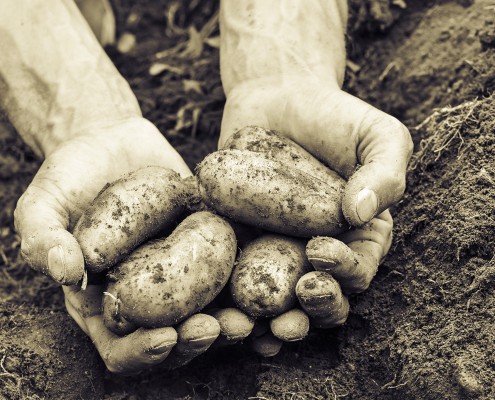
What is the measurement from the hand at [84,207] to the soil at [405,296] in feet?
0.67

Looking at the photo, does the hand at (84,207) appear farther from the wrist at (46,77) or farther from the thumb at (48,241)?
the wrist at (46,77)

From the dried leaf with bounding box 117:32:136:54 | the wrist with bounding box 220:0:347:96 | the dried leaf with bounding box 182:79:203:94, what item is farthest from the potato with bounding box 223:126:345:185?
the dried leaf with bounding box 117:32:136:54

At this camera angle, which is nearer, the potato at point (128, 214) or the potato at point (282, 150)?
the potato at point (128, 214)

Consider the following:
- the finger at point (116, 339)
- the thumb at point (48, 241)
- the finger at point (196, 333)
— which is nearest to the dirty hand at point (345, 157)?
the finger at point (196, 333)

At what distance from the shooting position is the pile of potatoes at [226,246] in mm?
1794

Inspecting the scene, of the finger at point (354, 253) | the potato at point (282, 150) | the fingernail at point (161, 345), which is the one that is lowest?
the fingernail at point (161, 345)

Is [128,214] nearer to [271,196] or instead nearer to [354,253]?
[271,196]

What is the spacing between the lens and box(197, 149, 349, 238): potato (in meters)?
1.91

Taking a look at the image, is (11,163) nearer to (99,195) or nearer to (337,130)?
(99,195)

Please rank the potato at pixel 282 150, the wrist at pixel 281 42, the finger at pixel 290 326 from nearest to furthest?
1. the finger at pixel 290 326
2. the potato at pixel 282 150
3. the wrist at pixel 281 42

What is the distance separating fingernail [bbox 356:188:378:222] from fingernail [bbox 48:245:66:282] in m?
0.78

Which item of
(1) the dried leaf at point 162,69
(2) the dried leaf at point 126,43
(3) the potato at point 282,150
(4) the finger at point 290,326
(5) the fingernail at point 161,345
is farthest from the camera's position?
(2) the dried leaf at point 126,43

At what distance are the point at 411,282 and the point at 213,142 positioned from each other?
3.73 feet

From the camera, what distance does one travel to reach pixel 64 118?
8.50ft
